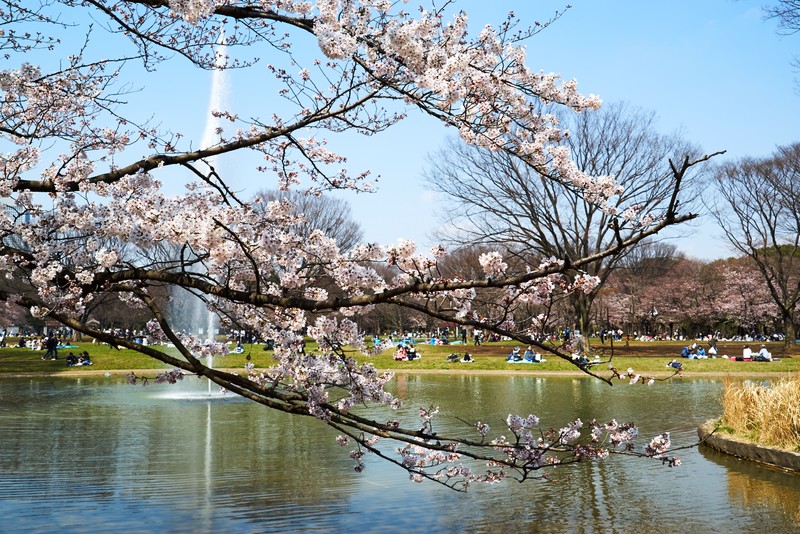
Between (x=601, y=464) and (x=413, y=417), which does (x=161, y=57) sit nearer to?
(x=601, y=464)

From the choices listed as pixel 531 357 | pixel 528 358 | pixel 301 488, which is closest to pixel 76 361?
pixel 528 358

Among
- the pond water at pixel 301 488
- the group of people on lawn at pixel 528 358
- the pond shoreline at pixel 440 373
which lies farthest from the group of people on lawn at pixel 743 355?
the pond water at pixel 301 488

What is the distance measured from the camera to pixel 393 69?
5625mm

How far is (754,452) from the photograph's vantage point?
34.1ft

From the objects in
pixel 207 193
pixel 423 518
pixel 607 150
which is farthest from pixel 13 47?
pixel 607 150

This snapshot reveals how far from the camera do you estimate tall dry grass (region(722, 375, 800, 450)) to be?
10125mm

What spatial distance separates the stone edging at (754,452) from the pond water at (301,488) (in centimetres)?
17

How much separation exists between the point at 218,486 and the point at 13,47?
219 inches

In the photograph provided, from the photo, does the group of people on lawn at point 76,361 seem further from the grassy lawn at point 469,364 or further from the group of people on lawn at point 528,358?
the group of people on lawn at point 528,358

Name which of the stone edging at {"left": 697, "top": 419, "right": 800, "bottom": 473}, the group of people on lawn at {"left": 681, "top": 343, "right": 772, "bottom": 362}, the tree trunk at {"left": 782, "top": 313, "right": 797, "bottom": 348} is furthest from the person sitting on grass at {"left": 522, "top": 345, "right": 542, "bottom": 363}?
the stone edging at {"left": 697, "top": 419, "right": 800, "bottom": 473}

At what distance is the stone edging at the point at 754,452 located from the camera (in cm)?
962

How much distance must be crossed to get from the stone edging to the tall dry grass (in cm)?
17

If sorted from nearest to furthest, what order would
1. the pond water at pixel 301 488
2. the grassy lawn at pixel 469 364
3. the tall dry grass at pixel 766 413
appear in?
the pond water at pixel 301 488 → the tall dry grass at pixel 766 413 → the grassy lawn at pixel 469 364

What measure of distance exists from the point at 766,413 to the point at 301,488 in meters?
6.78
